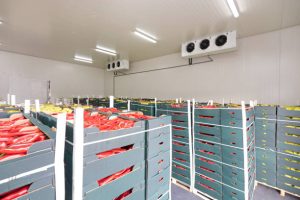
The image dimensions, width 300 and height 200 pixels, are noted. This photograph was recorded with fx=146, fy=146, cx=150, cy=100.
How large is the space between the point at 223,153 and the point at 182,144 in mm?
696

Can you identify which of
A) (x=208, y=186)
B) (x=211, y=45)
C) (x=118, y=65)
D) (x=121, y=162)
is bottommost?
(x=208, y=186)

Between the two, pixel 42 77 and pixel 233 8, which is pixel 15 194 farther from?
pixel 42 77

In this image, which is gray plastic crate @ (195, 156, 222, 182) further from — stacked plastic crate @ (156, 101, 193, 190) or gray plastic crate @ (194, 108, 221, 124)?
gray plastic crate @ (194, 108, 221, 124)

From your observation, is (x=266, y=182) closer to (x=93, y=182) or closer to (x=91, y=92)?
(x=93, y=182)

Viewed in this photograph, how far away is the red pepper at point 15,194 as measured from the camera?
0.62m

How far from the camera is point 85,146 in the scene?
0.88m

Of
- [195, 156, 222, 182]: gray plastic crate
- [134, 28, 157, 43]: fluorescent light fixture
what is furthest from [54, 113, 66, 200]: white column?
[134, 28, 157, 43]: fluorescent light fixture

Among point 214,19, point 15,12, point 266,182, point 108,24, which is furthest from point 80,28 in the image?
point 266,182

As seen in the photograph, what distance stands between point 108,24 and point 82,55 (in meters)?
3.44

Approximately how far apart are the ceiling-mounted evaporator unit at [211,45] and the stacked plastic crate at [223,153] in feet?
7.77

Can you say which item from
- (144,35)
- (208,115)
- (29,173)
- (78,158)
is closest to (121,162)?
(78,158)

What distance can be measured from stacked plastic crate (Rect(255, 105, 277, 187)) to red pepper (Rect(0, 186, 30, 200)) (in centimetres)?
329

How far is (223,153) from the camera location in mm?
2232

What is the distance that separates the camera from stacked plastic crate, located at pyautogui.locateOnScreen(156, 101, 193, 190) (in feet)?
8.45
